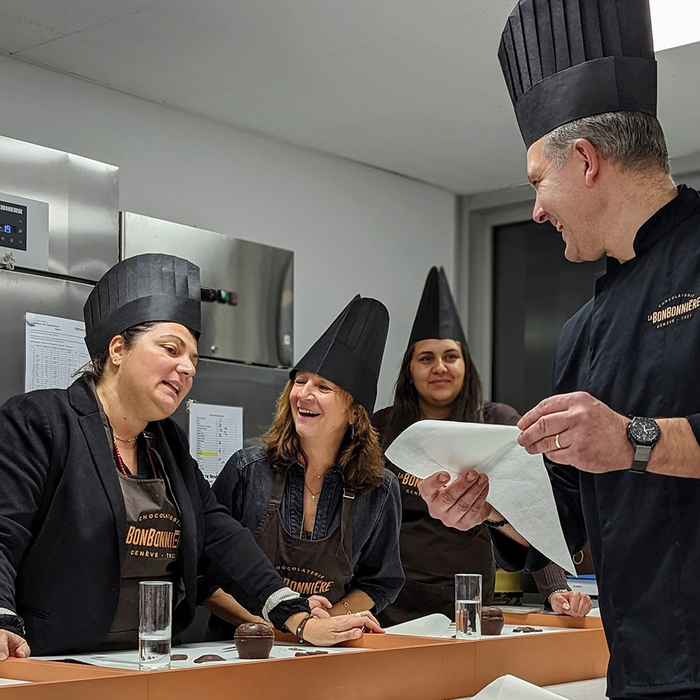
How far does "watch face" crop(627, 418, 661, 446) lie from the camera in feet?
3.68

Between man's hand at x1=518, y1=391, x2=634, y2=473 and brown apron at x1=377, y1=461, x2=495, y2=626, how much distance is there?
1.87 meters

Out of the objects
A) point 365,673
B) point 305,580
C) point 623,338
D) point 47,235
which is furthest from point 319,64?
point 623,338

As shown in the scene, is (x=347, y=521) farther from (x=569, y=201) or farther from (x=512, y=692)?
(x=569, y=201)

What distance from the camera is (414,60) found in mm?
3248

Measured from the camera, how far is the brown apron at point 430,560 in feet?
9.80

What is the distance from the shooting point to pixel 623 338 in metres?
1.27

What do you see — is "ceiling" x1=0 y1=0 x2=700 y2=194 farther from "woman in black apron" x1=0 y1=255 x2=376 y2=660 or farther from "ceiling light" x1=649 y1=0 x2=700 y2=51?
"woman in black apron" x1=0 y1=255 x2=376 y2=660

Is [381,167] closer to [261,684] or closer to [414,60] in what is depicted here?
[414,60]

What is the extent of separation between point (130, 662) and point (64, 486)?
0.42m

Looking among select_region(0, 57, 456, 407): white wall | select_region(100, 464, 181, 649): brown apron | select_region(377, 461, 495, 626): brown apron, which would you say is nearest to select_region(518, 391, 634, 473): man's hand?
select_region(100, 464, 181, 649): brown apron

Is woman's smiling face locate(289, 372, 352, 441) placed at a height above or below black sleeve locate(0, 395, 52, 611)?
above

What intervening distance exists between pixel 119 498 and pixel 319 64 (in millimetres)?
1749

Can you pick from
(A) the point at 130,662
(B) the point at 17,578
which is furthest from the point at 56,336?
(A) the point at 130,662

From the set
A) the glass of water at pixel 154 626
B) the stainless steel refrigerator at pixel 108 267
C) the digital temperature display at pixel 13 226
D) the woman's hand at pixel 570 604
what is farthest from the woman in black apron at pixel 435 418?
the glass of water at pixel 154 626
